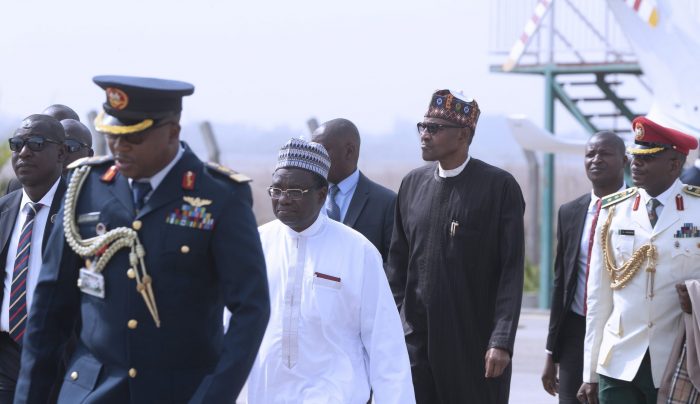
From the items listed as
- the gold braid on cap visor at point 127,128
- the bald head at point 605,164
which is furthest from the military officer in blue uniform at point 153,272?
the bald head at point 605,164

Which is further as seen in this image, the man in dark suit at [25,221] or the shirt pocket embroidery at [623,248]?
the shirt pocket embroidery at [623,248]

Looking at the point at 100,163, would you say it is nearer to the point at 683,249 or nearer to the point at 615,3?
the point at 683,249

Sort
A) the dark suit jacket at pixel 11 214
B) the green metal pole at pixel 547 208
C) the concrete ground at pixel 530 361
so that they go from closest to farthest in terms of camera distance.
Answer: the dark suit jacket at pixel 11 214
the concrete ground at pixel 530 361
the green metal pole at pixel 547 208

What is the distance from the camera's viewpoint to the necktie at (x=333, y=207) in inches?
298

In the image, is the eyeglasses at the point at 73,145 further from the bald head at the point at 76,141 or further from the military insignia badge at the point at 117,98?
the military insignia badge at the point at 117,98

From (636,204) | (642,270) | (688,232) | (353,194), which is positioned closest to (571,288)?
(636,204)

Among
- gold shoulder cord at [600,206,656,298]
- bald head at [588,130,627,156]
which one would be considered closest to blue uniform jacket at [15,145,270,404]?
gold shoulder cord at [600,206,656,298]

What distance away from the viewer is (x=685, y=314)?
21.6 feet

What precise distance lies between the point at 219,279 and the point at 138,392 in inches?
17.6

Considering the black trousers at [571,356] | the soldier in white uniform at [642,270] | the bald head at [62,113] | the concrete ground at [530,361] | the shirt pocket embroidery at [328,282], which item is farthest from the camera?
the concrete ground at [530,361]

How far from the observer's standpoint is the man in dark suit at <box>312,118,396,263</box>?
24.6ft

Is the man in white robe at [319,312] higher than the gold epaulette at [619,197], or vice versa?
the gold epaulette at [619,197]

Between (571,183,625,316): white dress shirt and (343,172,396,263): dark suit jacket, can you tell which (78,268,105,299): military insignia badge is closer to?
(343,172,396,263): dark suit jacket

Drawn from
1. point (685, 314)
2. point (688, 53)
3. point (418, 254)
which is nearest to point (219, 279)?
point (418, 254)
